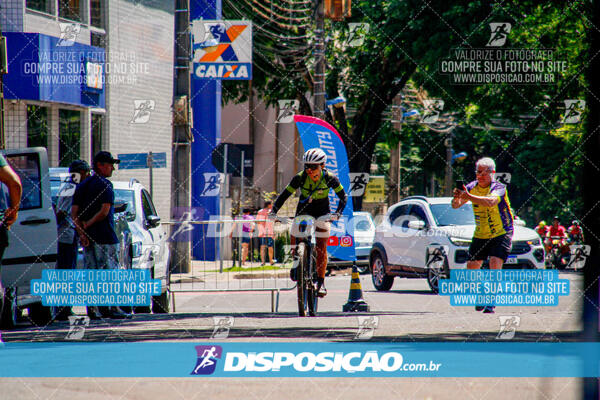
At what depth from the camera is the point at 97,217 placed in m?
10.7

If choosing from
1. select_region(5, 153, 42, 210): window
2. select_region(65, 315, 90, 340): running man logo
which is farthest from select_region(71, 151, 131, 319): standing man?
select_region(65, 315, 90, 340): running man logo

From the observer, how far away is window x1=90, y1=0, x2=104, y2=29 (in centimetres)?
2173

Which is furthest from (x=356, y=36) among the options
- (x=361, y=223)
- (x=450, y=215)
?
(x=450, y=215)

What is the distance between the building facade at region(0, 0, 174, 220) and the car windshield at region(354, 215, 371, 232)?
5.57 m

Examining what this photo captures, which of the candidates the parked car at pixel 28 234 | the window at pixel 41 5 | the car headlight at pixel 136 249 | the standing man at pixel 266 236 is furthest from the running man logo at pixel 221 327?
the window at pixel 41 5

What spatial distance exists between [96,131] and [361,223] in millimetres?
8498

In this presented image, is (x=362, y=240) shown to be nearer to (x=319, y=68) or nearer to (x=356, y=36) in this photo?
(x=356, y=36)

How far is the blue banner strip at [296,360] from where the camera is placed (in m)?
5.89

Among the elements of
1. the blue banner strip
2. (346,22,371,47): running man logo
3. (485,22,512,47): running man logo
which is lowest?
the blue banner strip

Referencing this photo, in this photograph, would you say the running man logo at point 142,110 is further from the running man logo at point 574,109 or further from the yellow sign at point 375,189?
the yellow sign at point 375,189

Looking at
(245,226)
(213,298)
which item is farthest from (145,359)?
(245,226)

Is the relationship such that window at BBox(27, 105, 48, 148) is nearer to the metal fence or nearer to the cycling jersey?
the metal fence

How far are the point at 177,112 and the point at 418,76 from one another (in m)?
9.61

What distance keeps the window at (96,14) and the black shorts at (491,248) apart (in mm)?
13185
